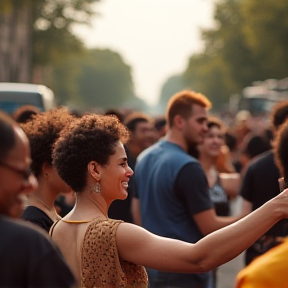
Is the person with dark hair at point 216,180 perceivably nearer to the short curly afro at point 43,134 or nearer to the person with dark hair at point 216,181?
the person with dark hair at point 216,181

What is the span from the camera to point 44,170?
17.0 feet

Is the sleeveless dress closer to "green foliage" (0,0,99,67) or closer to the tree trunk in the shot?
"green foliage" (0,0,99,67)

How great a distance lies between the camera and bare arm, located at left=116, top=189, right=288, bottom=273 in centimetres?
393

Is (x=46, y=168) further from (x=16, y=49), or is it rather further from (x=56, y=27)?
(x=16, y=49)

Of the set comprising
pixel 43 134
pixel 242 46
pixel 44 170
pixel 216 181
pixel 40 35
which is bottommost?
pixel 242 46

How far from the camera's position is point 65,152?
438cm

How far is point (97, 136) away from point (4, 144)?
154cm

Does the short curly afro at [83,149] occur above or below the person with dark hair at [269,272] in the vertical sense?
below

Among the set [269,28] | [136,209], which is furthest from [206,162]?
[269,28]

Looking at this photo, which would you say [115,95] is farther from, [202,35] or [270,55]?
[270,55]

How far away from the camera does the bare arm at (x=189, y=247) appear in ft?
12.9

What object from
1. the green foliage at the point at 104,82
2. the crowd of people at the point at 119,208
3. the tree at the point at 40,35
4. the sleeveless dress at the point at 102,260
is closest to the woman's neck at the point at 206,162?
the crowd of people at the point at 119,208

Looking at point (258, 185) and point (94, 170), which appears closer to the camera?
point (94, 170)

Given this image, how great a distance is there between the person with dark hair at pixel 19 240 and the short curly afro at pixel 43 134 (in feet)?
7.50
